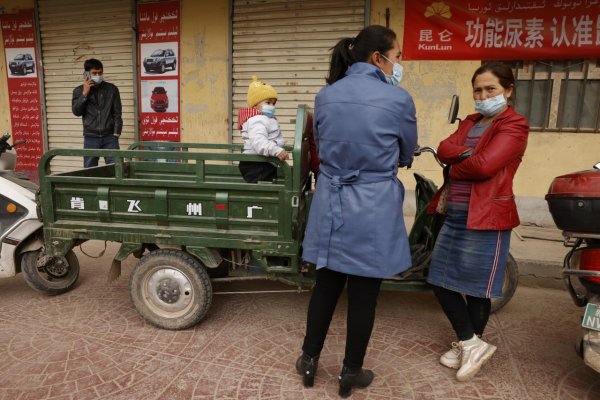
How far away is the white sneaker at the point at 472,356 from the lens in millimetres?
2602

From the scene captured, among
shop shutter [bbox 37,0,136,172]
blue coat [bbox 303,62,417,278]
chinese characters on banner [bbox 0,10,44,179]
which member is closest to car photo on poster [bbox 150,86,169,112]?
shop shutter [bbox 37,0,136,172]

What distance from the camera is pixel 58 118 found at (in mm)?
7609

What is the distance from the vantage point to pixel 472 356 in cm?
262

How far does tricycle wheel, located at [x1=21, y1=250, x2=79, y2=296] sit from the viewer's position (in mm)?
3639

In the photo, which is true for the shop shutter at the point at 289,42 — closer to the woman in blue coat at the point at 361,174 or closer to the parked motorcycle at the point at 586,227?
the woman in blue coat at the point at 361,174

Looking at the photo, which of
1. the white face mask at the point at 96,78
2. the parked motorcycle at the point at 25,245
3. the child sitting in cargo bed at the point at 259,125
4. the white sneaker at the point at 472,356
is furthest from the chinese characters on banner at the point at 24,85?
the white sneaker at the point at 472,356

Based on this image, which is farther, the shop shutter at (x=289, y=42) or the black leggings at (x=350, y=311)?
the shop shutter at (x=289, y=42)

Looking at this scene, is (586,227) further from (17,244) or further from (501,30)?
(501,30)

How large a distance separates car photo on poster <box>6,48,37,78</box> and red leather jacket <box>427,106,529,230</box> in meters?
7.42

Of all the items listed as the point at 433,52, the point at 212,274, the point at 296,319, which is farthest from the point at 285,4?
the point at 296,319

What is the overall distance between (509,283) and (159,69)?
5.62m

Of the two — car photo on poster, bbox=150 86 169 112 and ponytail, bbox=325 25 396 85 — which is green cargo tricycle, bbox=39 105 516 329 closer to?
ponytail, bbox=325 25 396 85

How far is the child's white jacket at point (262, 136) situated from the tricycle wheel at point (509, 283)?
189 cm

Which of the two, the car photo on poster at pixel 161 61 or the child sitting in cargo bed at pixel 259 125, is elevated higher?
the car photo on poster at pixel 161 61
